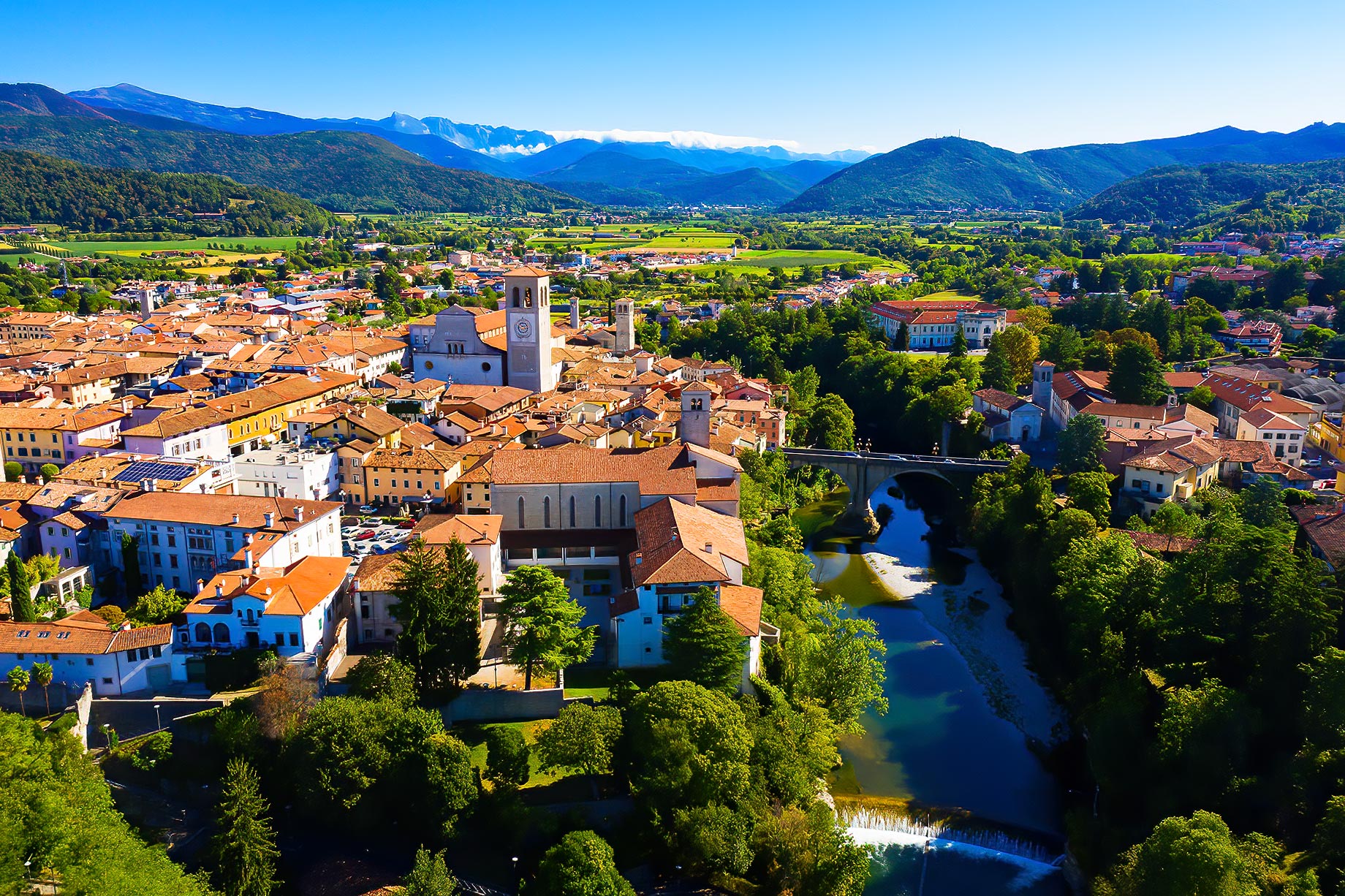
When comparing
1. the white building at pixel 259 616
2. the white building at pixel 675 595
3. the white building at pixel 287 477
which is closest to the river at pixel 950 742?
the white building at pixel 675 595

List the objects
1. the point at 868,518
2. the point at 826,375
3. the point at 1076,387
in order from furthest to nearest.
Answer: the point at 826,375, the point at 1076,387, the point at 868,518

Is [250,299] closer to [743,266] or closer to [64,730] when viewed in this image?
[743,266]

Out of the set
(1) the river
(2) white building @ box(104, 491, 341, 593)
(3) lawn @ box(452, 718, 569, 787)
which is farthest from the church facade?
(3) lawn @ box(452, 718, 569, 787)

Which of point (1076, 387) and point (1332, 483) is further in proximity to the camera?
point (1076, 387)

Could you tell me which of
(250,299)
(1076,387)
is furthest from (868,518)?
(250,299)

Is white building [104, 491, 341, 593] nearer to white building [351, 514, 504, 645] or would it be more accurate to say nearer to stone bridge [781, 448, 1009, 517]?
white building [351, 514, 504, 645]

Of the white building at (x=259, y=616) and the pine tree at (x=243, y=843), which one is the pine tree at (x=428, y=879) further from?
the white building at (x=259, y=616)

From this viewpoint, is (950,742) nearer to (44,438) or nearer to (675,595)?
(675,595)
